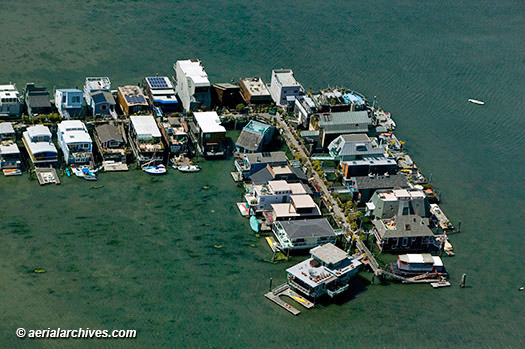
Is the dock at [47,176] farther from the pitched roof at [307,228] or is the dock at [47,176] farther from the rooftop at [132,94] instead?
the pitched roof at [307,228]

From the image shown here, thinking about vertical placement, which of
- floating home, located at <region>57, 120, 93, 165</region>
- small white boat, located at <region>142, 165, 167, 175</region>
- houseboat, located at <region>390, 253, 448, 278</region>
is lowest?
houseboat, located at <region>390, 253, 448, 278</region>

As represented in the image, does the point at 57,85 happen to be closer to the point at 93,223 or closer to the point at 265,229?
the point at 93,223

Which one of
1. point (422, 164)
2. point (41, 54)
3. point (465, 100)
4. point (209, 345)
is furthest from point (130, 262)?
point (465, 100)

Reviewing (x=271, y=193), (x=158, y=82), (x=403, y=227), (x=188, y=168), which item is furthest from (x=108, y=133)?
(x=403, y=227)

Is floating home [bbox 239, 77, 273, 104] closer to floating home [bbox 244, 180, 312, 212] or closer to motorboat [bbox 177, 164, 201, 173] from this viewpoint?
motorboat [bbox 177, 164, 201, 173]

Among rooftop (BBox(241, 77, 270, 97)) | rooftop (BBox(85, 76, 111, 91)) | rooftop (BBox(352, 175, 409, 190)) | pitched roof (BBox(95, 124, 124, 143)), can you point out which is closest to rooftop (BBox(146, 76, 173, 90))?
rooftop (BBox(85, 76, 111, 91))

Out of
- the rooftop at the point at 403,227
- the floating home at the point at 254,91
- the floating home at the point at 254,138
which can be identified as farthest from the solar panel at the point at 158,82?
the rooftop at the point at 403,227

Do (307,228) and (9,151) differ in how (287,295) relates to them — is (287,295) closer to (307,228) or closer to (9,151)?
(307,228)
